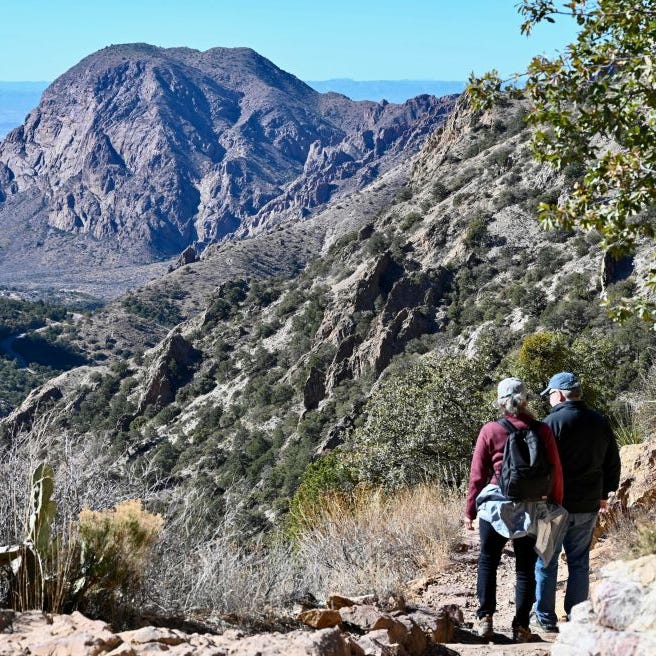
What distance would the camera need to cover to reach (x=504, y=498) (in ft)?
16.3

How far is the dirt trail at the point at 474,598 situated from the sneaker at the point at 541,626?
0.05 m

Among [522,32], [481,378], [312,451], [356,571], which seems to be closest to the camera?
A: [356,571]

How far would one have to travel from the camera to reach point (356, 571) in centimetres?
639

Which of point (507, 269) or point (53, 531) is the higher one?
point (507, 269)

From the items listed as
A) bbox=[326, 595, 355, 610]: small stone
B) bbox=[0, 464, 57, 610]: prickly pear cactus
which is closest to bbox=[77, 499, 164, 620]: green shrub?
bbox=[0, 464, 57, 610]: prickly pear cactus

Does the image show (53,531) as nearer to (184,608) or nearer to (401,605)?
(184,608)

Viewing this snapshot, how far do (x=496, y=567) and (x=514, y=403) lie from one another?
1061 mm

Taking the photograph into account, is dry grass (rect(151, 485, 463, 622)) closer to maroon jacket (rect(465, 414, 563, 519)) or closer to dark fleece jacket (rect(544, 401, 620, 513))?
maroon jacket (rect(465, 414, 563, 519))

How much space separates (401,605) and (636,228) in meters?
3.25

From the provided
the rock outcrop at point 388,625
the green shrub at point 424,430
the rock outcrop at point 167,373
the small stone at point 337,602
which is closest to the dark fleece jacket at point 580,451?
the rock outcrop at point 388,625

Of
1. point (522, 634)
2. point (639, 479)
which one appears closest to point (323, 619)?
point (522, 634)

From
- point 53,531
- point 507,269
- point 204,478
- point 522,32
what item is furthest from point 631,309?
point 507,269

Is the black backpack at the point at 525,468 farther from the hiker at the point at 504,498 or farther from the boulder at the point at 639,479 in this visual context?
the boulder at the point at 639,479

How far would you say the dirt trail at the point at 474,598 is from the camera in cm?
472
